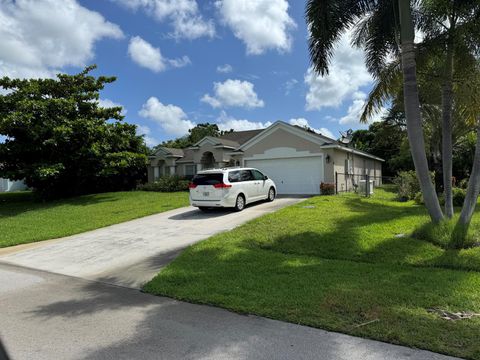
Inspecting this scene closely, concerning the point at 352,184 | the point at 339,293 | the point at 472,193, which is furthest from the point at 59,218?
the point at 352,184

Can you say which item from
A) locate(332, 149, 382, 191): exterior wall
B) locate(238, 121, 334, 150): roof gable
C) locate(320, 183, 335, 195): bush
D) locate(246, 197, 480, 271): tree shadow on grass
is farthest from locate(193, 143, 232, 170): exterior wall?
locate(246, 197, 480, 271): tree shadow on grass

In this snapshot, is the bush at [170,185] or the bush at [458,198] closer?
the bush at [458,198]

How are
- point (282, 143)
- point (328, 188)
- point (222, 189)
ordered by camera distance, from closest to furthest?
1. point (222, 189)
2. point (328, 188)
3. point (282, 143)

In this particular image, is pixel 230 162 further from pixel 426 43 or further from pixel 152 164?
pixel 426 43

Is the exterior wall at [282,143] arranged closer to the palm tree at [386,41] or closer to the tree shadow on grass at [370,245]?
the palm tree at [386,41]

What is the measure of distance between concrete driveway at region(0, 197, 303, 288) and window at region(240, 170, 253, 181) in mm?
1331

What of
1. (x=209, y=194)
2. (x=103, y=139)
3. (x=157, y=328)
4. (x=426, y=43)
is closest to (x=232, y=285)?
(x=157, y=328)

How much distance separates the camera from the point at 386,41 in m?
11.0

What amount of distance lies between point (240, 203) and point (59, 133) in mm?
10884

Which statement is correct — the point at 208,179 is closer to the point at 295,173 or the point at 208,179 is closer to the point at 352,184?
the point at 295,173

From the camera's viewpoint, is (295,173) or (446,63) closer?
(446,63)

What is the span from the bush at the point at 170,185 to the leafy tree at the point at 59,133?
2.57m

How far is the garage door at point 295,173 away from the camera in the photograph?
19.0m

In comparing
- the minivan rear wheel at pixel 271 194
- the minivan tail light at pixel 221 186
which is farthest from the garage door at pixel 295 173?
the minivan tail light at pixel 221 186
